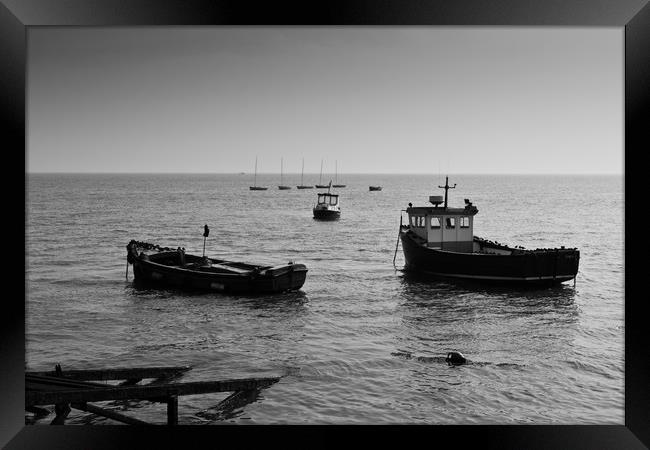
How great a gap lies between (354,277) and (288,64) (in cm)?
8081

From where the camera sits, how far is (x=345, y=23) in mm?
3578

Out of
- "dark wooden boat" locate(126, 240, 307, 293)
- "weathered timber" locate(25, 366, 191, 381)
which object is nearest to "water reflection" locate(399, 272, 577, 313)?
"dark wooden boat" locate(126, 240, 307, 293)

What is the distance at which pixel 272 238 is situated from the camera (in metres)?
32.4

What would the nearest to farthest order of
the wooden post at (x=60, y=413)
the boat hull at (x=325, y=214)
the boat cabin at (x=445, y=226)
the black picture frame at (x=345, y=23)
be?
the black picture frame at (x=345, y=23), the wooden post at (x=60, y=413), the boat cabin at (x=445, y=226), the boat hull at (x=325, y=214)

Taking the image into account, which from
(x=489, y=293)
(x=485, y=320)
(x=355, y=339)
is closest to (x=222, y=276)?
(x=355, y=339)

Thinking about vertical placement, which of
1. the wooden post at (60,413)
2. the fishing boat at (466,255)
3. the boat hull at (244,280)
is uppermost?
the fishing boat at (466,255)

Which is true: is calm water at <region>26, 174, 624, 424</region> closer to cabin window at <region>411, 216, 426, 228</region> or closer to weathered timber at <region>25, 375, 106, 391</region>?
weathered timber at <region>25, 375, 106, 391</region>

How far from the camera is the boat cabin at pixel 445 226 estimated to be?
1719 cm

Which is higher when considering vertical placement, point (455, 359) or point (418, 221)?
point (418, 221)

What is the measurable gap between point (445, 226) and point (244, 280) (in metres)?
5.72

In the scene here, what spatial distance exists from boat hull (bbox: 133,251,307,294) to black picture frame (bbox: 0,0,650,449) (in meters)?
11.3

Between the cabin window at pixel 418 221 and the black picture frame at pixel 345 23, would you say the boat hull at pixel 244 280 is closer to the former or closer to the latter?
the cabin window at pixel 418 221

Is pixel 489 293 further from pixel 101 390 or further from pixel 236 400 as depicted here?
pixel 101 390

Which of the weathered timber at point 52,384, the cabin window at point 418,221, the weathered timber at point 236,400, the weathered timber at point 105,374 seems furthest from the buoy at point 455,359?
the cabin window at point 418,221
